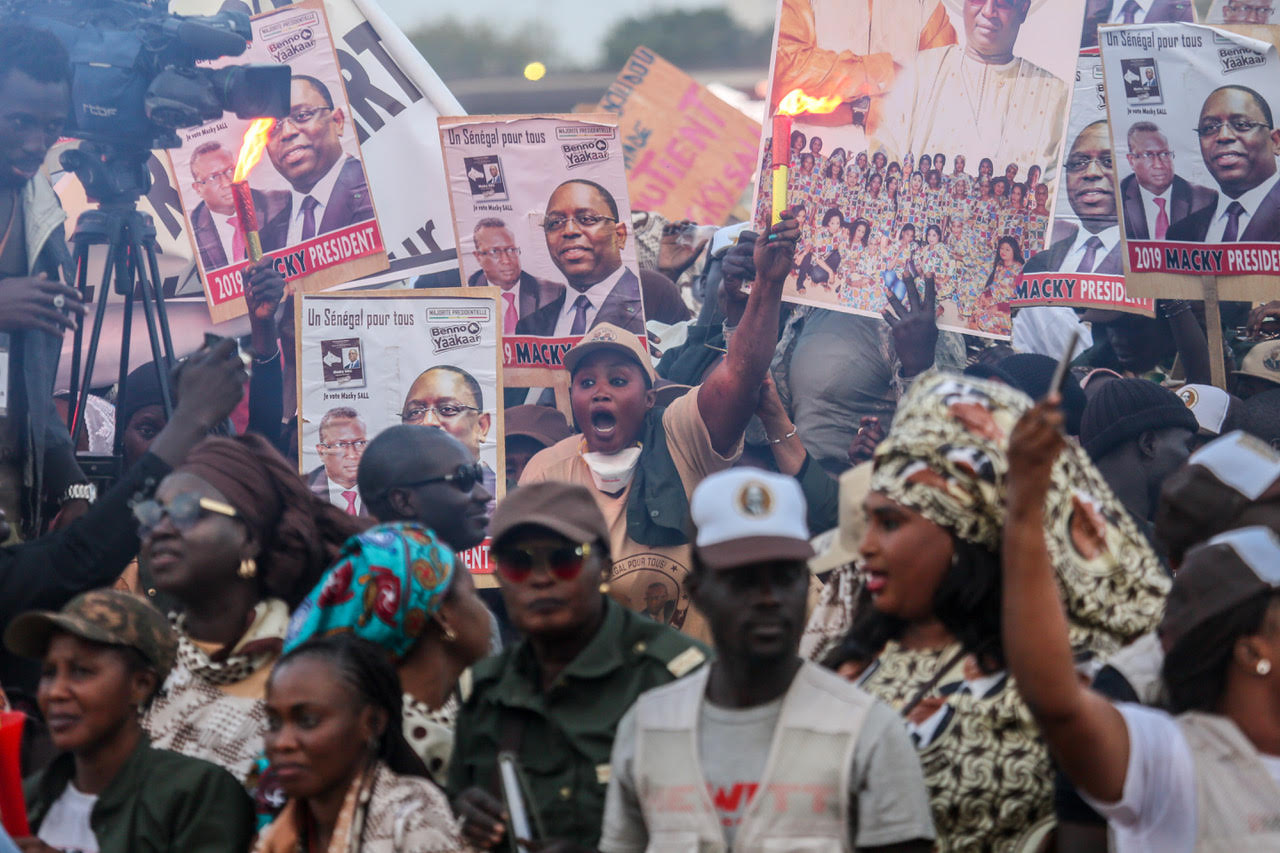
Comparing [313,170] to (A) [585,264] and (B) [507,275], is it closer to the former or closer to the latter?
(B) [507,275]

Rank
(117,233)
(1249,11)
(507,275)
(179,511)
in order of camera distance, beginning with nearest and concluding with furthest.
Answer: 1. (179,511)
2. (117,233)
3. (507,275)
4. (1249,11)

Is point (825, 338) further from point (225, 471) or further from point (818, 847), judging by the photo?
point (818, 847)

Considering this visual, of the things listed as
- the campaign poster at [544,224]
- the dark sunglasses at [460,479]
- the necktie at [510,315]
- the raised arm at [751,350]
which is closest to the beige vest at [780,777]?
the dark sunglasses at [460,479]

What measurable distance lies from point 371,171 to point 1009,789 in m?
4.81

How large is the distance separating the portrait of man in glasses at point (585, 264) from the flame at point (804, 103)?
2.42ft

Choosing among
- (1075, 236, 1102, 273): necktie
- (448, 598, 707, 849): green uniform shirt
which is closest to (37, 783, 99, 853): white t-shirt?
(448, 598, 707, 849): green uniform shirt

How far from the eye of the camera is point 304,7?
6238 millimetres

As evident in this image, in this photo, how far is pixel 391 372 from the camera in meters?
5.54

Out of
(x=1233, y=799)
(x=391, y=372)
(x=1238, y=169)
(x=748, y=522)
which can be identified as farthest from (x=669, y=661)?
(x=1238, y=169)

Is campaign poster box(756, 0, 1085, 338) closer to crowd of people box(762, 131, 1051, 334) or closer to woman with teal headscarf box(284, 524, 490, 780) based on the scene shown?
crowd of people box(762, 131, 1051, 334)

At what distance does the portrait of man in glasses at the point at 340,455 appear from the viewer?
213 inches

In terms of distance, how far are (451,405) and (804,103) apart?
1.71 meters

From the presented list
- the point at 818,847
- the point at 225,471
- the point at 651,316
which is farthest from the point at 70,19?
the point at 818,847

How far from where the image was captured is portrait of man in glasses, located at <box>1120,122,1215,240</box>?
5566 millimetres
